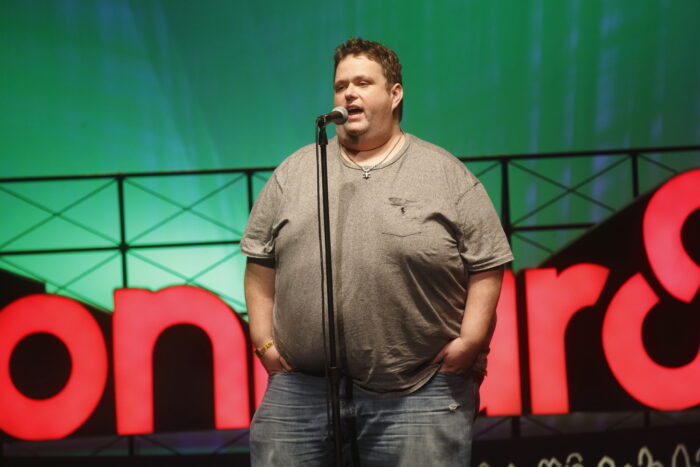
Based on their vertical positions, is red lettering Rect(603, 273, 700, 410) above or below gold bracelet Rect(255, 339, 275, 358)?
below

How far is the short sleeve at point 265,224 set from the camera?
1.79 m

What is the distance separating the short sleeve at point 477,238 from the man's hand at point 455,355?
6.7 inches

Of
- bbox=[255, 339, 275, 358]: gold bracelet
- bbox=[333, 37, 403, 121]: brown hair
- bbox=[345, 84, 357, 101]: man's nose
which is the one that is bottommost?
bbox=[255, 339, 275, 358]: gold bracelet

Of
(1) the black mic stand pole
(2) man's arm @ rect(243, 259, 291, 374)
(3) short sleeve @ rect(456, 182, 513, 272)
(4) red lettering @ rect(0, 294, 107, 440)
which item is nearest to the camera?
(1) the black mic stand pole

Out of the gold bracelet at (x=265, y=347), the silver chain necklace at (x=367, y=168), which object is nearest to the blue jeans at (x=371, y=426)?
the gold bracelet at (x=265, y=347)

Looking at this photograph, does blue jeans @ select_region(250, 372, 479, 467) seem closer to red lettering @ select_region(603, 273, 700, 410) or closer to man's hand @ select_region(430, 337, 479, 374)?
man's hand @ select_region(430, 337, 479, 374)

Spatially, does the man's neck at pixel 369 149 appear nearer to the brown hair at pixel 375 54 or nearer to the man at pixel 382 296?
the man at pixel 382 296

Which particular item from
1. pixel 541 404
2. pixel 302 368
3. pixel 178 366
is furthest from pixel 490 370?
pixel 302 368

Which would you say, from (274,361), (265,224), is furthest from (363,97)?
(274,361)

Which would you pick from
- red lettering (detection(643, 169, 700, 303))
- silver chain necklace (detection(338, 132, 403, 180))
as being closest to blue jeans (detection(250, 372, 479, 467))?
silver chain necklace (detection(338, 132, 403, 180))

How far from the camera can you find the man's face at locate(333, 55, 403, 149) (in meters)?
1.73

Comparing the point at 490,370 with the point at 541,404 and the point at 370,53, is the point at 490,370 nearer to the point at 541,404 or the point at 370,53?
the point at 541,404

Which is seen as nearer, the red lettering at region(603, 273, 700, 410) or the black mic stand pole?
the black mic stand pole

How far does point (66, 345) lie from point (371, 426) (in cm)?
212
